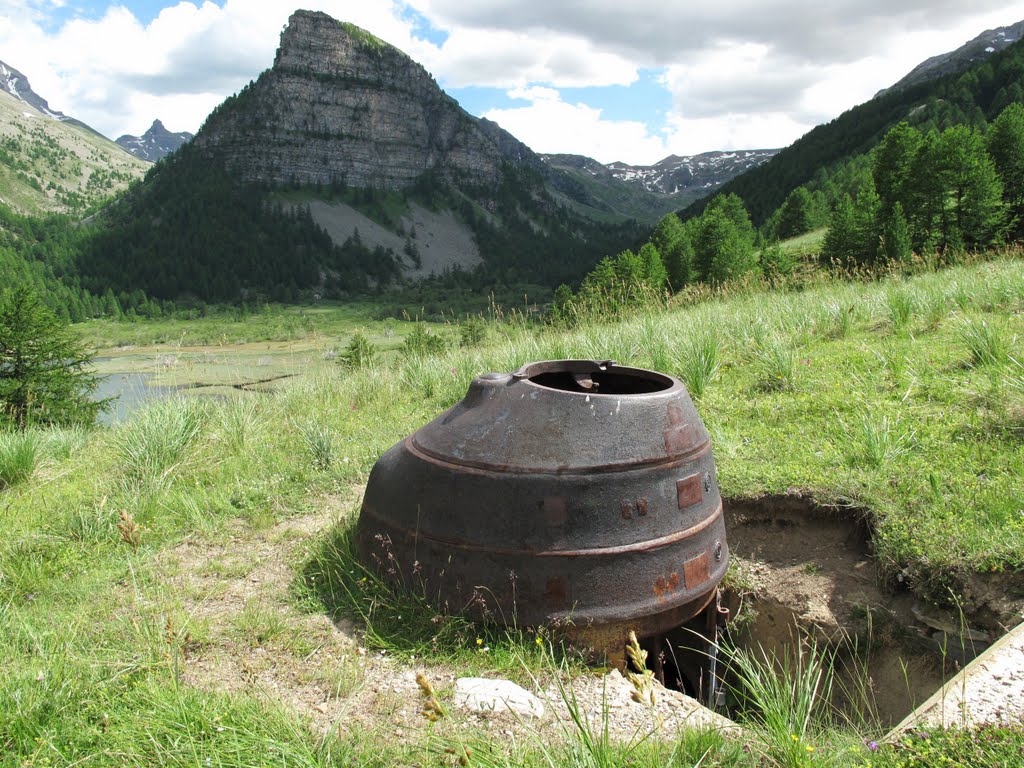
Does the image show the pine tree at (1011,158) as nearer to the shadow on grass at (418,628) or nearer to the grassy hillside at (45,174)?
the shadow on grass at (418,628)

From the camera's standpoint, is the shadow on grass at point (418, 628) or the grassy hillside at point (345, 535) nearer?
the grassy hillside at point (345, 535)

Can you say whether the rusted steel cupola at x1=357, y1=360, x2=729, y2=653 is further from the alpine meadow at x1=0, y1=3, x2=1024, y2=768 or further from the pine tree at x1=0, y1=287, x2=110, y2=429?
the pine tree at x1=0, y1=287, x2=110, y2=429

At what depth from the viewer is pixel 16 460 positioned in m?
5.53

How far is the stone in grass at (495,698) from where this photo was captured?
101 inches

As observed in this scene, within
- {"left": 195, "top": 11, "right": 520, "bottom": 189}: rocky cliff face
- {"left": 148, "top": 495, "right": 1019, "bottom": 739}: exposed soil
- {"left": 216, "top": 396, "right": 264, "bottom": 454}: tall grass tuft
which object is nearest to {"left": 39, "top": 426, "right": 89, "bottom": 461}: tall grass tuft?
{"left": 216, "top": 396, "right": 264, "bottom": 454}: tall grass tuft

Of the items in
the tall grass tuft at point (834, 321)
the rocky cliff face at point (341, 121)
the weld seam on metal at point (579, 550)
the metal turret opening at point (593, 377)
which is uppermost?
the rocky cliff face at point (341, 121)

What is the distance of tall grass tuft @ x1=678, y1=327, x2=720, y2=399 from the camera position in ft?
20.4

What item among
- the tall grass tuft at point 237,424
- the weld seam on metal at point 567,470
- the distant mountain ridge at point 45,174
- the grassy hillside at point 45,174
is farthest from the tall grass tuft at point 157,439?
the grassy hillside at point 45,174

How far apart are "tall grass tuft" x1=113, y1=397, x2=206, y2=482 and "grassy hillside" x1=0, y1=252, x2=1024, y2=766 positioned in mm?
25

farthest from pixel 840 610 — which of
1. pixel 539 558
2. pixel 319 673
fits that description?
pixel 319 673

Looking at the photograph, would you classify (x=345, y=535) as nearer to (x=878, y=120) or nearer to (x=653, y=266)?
(x=653, y=266)

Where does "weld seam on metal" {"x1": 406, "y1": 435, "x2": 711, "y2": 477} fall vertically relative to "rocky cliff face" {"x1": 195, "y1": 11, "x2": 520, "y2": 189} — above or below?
below

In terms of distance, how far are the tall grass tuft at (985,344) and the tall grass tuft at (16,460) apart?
808 cm

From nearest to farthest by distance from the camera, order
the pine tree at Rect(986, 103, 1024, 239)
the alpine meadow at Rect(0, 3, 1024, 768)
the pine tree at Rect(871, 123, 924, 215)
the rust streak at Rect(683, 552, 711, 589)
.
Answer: the alpine meadow at Rect(0, 3, 1024, 768) < the rust streak at Rect(683, 552, 711, 589) < the pine tree at Rect(871, 123, 924, 215) < the pine tree at Rect(986, 103, 1024, 239)
